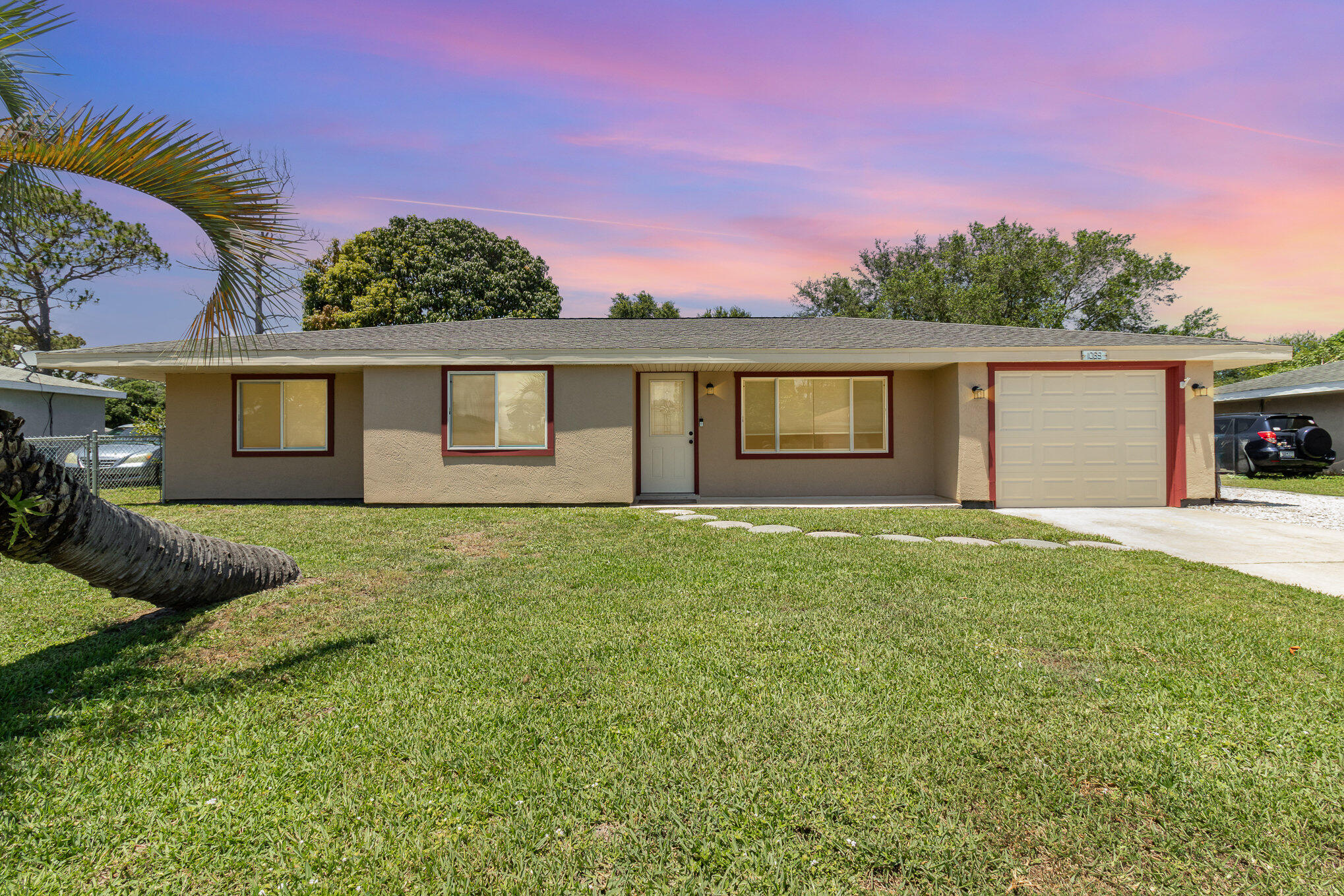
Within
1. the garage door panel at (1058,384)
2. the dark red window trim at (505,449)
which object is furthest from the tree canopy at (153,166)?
the garage door panel at (1058,384)

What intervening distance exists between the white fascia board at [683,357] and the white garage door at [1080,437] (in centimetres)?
40

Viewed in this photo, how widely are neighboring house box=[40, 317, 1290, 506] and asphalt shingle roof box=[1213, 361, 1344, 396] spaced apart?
9.58 m

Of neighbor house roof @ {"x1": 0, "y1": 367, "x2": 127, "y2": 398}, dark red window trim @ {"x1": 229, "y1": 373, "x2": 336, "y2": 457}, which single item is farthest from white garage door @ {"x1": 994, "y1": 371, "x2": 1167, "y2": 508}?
neighbor house roof @ {"x1": 0, "y1": 367, "x2": 127, "y2": 398}

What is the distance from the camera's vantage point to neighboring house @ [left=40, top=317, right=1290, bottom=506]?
9688mm

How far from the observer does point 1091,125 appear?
1290 cm

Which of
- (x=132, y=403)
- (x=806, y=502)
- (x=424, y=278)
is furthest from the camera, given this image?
(x=132, y=403)

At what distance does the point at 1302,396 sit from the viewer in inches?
676

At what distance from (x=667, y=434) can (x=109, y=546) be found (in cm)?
815

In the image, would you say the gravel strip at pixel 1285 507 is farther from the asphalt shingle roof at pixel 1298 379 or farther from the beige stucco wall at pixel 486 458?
the beige stucco wall at pixel 486 458

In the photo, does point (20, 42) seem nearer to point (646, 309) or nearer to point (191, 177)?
point (191, 177)

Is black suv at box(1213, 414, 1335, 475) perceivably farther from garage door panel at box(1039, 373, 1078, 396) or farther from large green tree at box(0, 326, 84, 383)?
large green tree at box(0, 326, 84, 383)

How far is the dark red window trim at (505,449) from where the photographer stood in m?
9.89

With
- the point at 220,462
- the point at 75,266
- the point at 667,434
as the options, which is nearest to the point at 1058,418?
the point at 667,434

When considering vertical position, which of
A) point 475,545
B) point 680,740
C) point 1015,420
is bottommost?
point 680,740
